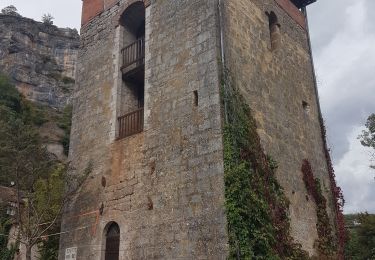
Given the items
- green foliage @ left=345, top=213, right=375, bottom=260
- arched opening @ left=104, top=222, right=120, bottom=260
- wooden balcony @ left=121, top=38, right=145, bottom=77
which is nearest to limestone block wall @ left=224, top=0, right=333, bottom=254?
green foliage @ left=345, top=213, right=375, bottom=260

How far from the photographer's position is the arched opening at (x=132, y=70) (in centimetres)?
1196

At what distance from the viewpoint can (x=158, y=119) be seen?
36.0ft

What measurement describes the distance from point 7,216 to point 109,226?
43.1 ft

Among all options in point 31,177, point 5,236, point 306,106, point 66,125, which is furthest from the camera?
point 66,125

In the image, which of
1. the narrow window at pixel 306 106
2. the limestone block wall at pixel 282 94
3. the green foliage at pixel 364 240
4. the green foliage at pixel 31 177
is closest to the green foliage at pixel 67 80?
the green foliage at pixel 31 177

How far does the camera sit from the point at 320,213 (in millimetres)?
12328

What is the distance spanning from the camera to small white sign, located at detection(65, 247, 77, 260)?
11.8 meters

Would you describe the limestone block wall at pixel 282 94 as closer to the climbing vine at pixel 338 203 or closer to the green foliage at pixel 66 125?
the climbing vine at pixel 338 203

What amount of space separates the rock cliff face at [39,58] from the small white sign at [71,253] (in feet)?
128

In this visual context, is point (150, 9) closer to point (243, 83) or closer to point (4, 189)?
point (243, 83)

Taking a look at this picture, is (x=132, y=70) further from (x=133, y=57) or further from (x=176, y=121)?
(x=176, y=121)

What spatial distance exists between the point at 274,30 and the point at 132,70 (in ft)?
15.0

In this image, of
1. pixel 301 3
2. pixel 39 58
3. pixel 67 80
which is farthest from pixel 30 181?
pixel 39 58

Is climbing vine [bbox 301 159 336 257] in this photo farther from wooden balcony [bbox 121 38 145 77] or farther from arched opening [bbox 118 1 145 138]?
wooden balcony [bbox 121 38 145 77]
